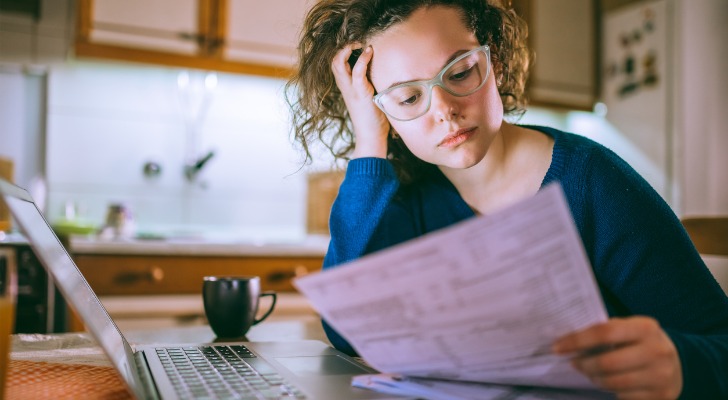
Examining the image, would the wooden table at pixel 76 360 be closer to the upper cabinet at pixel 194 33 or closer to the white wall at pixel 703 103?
the upper cabinet at pixel 194 33

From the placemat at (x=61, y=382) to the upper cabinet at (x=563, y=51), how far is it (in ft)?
8.62

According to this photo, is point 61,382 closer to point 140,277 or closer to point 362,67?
point 362,67

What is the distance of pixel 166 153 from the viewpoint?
2.61 meters

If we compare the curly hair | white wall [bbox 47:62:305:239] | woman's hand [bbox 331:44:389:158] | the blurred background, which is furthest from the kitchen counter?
woman's hand [bbox 331:44:389:158]

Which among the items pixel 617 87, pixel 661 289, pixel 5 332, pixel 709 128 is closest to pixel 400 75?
pixel 661 289

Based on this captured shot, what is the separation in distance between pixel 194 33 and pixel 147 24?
0.17m

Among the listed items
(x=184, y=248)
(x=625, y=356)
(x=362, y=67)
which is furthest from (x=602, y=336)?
(x=184, y=248)

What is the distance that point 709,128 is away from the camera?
267cm

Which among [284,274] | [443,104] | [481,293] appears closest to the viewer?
[481,293]

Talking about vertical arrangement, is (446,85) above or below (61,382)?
above

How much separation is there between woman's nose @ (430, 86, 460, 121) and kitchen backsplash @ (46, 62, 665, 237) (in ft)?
5.19

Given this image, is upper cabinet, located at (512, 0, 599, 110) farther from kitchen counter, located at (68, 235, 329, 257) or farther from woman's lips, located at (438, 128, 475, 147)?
woman's lips, located at (438, 128, 475, 147)

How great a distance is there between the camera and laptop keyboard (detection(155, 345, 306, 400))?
1.78ft

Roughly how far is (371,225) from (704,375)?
475mm
